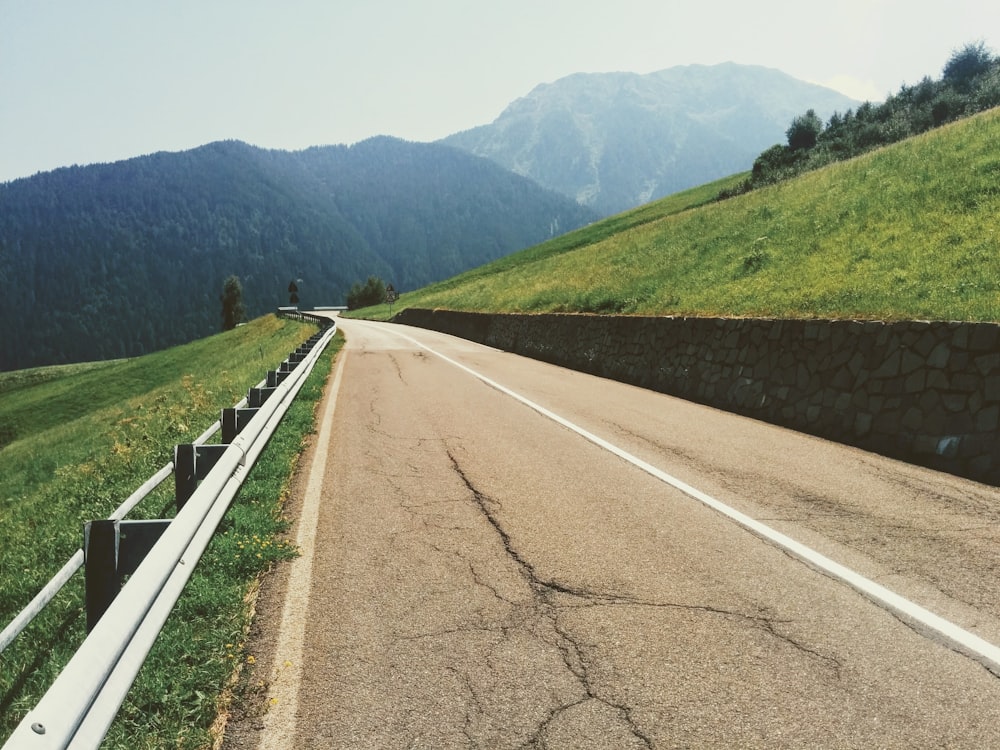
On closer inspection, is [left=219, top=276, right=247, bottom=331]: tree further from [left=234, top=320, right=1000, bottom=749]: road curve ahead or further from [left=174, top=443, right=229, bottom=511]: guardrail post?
[left=174, top=443, right=229, bottom=511]: guardrail post

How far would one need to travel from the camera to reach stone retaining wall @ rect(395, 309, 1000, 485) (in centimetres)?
738

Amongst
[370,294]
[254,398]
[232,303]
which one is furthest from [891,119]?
[232,303]

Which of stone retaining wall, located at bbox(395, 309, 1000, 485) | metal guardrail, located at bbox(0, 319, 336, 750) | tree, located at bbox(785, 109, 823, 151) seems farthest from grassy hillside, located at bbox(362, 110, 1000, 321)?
tree, located at bbox(785, 109, 823, 151)

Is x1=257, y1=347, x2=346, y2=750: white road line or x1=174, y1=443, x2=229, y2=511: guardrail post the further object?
x1=174, y1=443, x2=229, y2=511: guardrail post

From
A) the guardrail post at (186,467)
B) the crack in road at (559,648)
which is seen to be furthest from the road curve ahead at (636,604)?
the guardrail post at (186,467)

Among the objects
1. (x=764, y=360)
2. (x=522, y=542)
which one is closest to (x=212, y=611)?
(x=522, y=542)

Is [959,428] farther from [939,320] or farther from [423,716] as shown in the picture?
[423,716]

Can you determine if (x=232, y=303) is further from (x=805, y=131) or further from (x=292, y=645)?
(x=292, y=645)

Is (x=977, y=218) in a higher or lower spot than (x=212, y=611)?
higher

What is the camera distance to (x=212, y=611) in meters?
3.94

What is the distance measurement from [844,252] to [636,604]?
12.7m

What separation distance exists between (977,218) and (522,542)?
39.3 ft

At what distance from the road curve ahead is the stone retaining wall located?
630mm

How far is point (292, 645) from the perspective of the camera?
11.9 feet
